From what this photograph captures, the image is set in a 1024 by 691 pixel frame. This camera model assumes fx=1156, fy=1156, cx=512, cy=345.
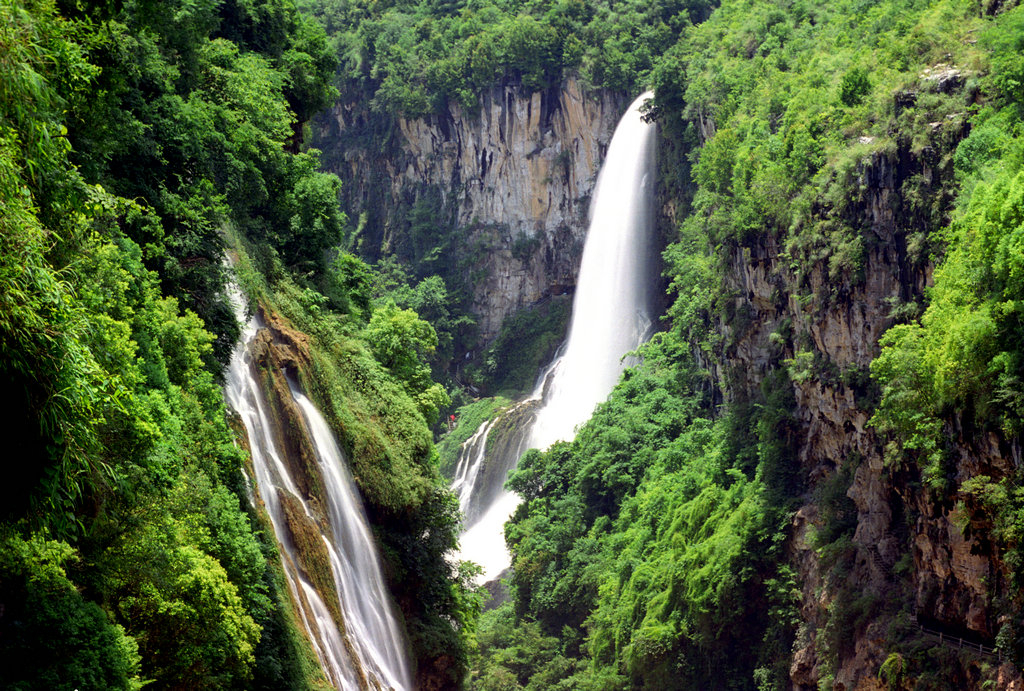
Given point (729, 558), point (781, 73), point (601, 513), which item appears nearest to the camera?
point (729, 558)

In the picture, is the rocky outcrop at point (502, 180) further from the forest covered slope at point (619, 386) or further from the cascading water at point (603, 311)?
the forest covered slope at point (619, 386)

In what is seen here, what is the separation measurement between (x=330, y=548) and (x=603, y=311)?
122 feet

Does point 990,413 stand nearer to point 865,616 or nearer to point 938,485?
point 938,485

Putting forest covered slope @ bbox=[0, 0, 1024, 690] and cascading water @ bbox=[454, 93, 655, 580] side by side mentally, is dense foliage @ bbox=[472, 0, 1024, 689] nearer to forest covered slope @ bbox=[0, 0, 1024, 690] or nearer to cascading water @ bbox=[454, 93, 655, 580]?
forest covered slope @ bbox=[0, 0, 1024, 690]

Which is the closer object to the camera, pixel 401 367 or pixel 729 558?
pixel 401 367

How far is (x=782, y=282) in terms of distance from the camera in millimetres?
34625

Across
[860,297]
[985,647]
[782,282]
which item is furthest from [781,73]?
[985,647]

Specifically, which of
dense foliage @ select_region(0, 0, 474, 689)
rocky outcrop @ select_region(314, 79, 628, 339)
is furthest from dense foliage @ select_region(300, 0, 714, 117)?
dense foliage @ select_region(0, 0, 474, 689)

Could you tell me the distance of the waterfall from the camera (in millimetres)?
18234

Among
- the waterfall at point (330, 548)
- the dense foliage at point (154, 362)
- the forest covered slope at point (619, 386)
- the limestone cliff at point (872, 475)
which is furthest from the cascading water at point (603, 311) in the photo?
the waterfall at point (330, 548)

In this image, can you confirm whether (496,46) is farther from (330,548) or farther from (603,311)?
(330,548)

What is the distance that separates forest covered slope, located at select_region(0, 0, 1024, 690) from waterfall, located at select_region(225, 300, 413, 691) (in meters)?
0.82

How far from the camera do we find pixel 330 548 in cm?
1964

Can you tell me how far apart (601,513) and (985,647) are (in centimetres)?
2212
